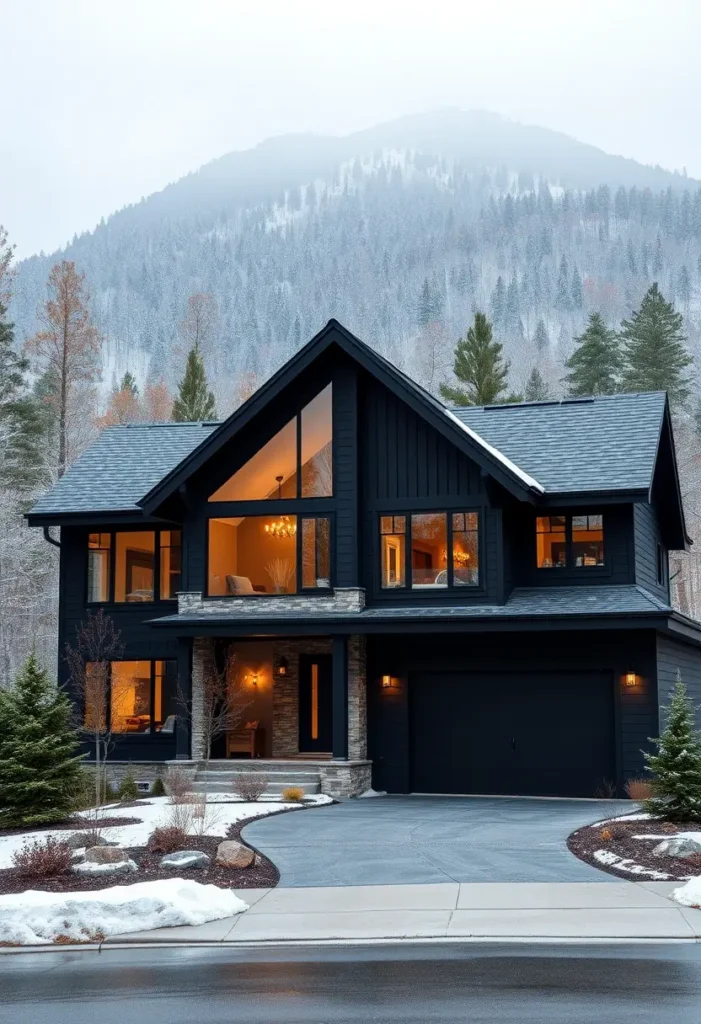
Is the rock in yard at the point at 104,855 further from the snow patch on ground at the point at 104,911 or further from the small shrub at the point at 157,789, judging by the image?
the small shrub at the point at 157,789

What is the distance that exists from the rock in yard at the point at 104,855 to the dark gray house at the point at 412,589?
9.19 m

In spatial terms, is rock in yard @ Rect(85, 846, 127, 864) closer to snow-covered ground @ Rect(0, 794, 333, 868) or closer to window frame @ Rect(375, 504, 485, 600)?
snow-covered ground @ Rect(0, 794, 333, 868)

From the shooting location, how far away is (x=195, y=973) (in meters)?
10.1

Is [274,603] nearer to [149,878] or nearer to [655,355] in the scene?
[149,878]

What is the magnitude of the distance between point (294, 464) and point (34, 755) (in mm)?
8715

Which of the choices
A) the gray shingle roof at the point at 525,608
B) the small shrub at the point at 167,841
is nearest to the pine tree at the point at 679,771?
the gray shingle roof at the point at 525,608

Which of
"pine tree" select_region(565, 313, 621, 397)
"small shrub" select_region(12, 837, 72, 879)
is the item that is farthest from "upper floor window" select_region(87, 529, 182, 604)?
"pine tree" select_region(565, 313, 621, 397)

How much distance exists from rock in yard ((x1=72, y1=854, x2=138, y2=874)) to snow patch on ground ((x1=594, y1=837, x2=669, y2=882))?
5.71m

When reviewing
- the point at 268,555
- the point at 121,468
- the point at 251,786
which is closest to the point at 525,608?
the point at 268,555

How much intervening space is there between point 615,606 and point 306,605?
6.15 metres

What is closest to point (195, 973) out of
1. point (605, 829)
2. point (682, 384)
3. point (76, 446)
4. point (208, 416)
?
point (605, 829)

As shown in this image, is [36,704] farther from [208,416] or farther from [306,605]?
[208,416]

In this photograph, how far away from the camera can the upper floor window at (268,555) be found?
83.0 ft

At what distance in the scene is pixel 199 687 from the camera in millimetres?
25688
